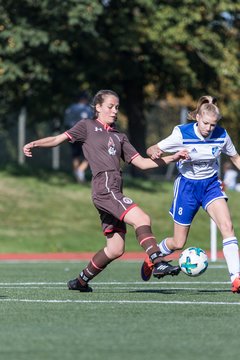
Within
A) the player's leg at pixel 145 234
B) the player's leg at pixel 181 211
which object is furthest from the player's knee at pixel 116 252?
the player's leg at pixel 145 234

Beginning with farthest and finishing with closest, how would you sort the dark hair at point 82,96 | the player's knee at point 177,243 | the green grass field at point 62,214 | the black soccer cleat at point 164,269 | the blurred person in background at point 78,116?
1. the dark hair at point 82,96
2. the blurred person in background at point 78,116
3. the green grass field at point 62,214
4. the player's knee at point 177,243
5. the black soccer cleat at point 164,269

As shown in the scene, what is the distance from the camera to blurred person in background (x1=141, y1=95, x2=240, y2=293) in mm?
11766

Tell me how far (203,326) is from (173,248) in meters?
4.09

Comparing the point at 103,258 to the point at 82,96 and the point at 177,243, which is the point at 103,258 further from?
the point at 82,96

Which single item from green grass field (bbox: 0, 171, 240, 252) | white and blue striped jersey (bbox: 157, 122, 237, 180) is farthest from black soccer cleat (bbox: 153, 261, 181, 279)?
green grass field (bbox: 0, 171, 240, 252)

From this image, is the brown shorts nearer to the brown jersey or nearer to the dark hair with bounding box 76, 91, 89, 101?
the brown jersey

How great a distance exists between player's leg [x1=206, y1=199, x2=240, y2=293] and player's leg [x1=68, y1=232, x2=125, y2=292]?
100cm

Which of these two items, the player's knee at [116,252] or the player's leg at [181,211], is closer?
the player's knee at [116,252]

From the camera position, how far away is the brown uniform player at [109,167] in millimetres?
11344

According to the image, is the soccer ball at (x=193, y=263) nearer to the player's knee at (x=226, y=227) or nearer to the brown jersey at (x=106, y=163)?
the player's knee at (x=226, y=227)

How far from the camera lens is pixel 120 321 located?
893 centimetres

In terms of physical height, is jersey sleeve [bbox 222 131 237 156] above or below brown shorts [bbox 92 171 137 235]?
above

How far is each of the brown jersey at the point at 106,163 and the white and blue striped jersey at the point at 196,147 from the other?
0.48 meters

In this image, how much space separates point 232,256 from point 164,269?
110 cm
